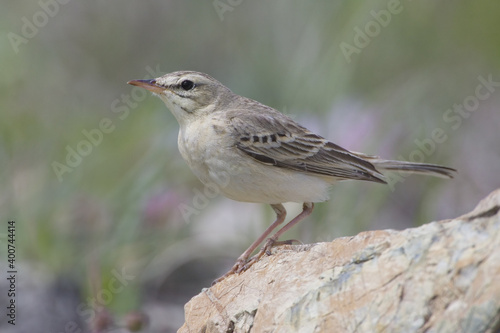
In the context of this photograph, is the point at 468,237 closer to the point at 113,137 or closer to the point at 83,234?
the point at 83,234

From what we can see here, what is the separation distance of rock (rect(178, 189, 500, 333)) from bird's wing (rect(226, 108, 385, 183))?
1.64 meters

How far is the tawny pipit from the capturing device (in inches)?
251

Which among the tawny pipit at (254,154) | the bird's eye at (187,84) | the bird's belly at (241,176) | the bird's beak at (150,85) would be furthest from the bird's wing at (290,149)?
the bird's beak at (150,85)

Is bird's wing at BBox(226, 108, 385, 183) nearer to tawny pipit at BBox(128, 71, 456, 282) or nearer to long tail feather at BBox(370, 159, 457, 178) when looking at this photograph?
tawny pipit at BBox(128, 71, 456, 282)

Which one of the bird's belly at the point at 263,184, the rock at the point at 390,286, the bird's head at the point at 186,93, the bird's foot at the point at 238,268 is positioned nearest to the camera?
the rock at the point at 390,286

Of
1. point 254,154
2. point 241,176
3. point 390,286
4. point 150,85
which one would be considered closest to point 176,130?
point 150,85

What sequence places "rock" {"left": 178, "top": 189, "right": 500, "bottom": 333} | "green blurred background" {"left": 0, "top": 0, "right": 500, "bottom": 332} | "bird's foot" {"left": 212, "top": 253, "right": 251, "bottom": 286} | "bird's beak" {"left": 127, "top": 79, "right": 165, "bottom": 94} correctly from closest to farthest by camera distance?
1. "rock" {"left": 178, "top": 189, "right": 500, "bottom": 333}
2. "bird's foot" {"left": 212, "top": 253, "right": 251, "bottom": 286}
3. "bird's beak" {"left": 127, "top": 79, "right": 165, "bottom": 94}
4. "green blurred background" {"left": 0, "top": 0, "right": 500, "bottom": 332}

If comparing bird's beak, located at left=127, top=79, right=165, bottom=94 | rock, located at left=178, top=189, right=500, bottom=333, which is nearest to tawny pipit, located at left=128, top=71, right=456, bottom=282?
bird's beak, located at left=127, top=79, right=165, bottom=94

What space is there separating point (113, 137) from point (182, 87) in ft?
11.8

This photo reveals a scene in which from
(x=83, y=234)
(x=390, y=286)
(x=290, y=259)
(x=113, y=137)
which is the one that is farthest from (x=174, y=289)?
(x=390, y=286)

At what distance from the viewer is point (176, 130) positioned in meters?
10.0

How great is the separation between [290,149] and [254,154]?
1.48 feet

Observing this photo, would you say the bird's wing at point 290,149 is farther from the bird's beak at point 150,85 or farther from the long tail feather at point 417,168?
the bird's beak at point 150,85

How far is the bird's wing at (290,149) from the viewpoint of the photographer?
6664 mm
